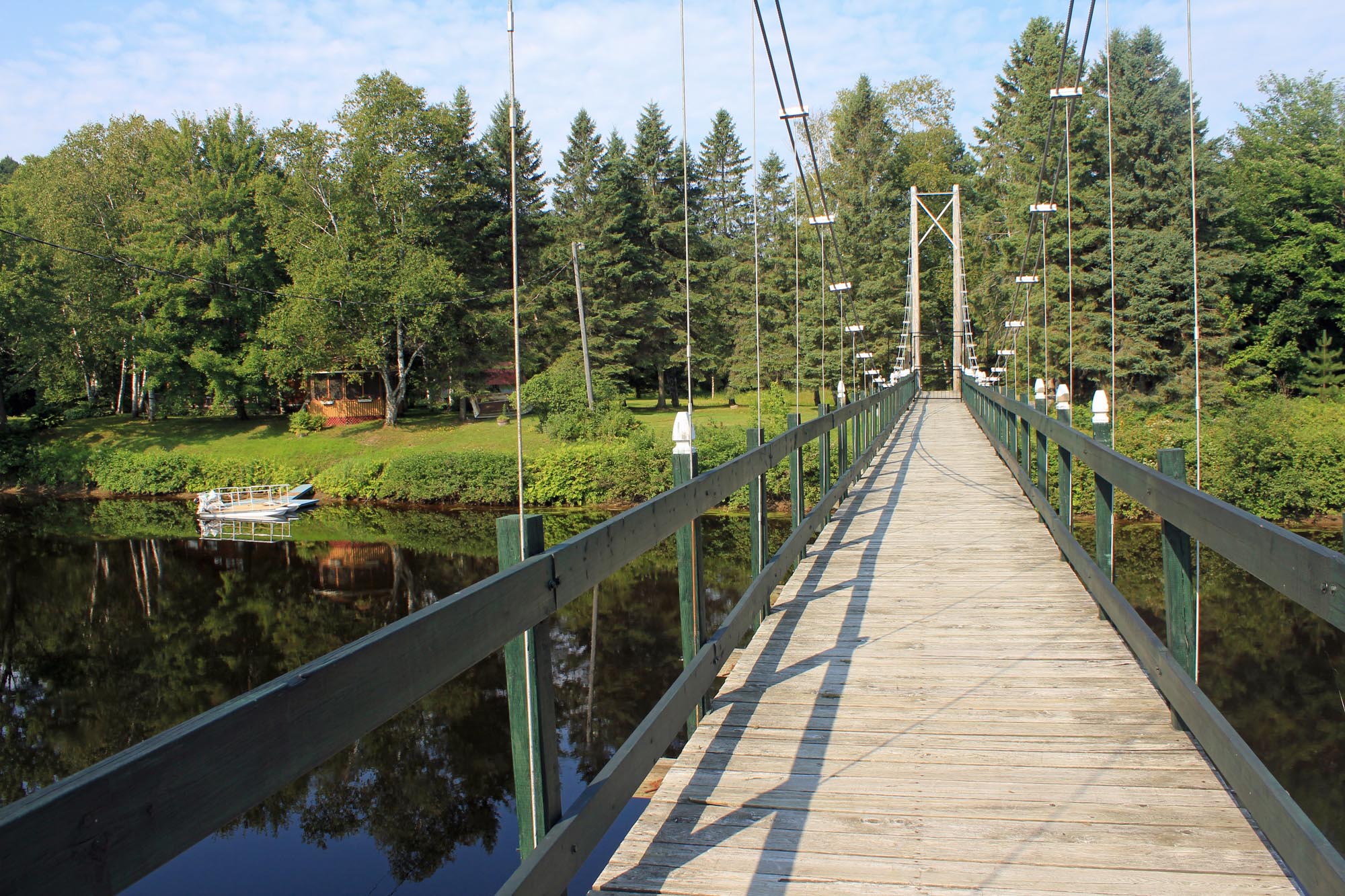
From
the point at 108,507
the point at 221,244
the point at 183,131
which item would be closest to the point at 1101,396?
the point at 108,507

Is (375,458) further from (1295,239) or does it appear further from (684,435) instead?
(1295,239)

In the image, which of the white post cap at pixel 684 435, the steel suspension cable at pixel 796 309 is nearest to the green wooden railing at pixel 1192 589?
the white post cap at pixel 684 435

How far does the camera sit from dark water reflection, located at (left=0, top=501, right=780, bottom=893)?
35.3ft

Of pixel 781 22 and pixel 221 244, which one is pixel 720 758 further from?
pixel 221 244

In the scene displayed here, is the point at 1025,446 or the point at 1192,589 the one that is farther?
the point at 1025,446

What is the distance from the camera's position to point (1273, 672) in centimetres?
1497

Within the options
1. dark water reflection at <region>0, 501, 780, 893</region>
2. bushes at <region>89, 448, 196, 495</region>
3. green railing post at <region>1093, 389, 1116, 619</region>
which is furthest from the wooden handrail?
bushes at <region>89, 448, 196, 495</region>

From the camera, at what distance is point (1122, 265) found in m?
32.0

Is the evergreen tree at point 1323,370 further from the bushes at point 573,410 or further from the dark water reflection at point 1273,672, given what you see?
the bushes at point 573,410

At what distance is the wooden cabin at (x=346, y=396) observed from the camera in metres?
38.1

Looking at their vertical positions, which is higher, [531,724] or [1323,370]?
[1323,370]

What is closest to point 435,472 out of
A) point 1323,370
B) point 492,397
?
point 492,397

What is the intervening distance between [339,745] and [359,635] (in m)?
16.6

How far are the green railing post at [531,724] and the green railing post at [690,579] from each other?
1321 millimetres
